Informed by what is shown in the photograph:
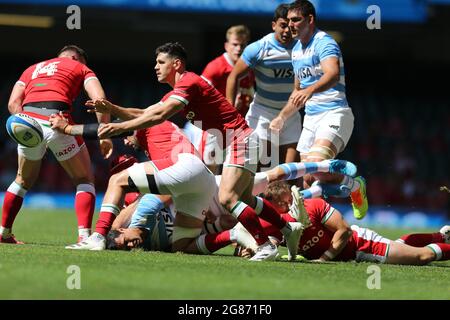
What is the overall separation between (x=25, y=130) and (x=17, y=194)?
104cm

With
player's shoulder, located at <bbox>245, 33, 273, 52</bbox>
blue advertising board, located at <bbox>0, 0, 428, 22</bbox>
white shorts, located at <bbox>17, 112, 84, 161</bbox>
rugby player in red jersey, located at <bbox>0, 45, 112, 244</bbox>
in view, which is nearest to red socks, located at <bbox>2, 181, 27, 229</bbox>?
rugby player in red jersey, located at <bbox>0, 45, 112, 244</bbox>

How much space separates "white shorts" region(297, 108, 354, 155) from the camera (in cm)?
950

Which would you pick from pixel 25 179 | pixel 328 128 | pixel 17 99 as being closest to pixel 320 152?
pixel 328 128

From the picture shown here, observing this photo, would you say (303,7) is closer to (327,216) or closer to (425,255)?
(327,216)

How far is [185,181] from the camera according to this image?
311 inches

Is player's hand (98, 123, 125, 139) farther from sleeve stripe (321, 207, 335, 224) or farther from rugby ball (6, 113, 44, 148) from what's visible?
sleeve stripe (321, 207, 335, 224)

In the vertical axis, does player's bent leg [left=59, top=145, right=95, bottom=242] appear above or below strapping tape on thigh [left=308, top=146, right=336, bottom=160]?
below

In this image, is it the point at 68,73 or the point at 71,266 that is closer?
the point at 71,266

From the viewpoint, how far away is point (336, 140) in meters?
9.55

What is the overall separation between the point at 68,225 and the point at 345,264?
257 inches

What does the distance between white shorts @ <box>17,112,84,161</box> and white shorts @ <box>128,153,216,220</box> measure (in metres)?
0.90

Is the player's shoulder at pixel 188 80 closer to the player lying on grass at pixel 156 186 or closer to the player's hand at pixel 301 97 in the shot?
the player lying on grass at pixel 156 186

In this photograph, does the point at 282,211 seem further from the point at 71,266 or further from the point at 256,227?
the point at 71,266
